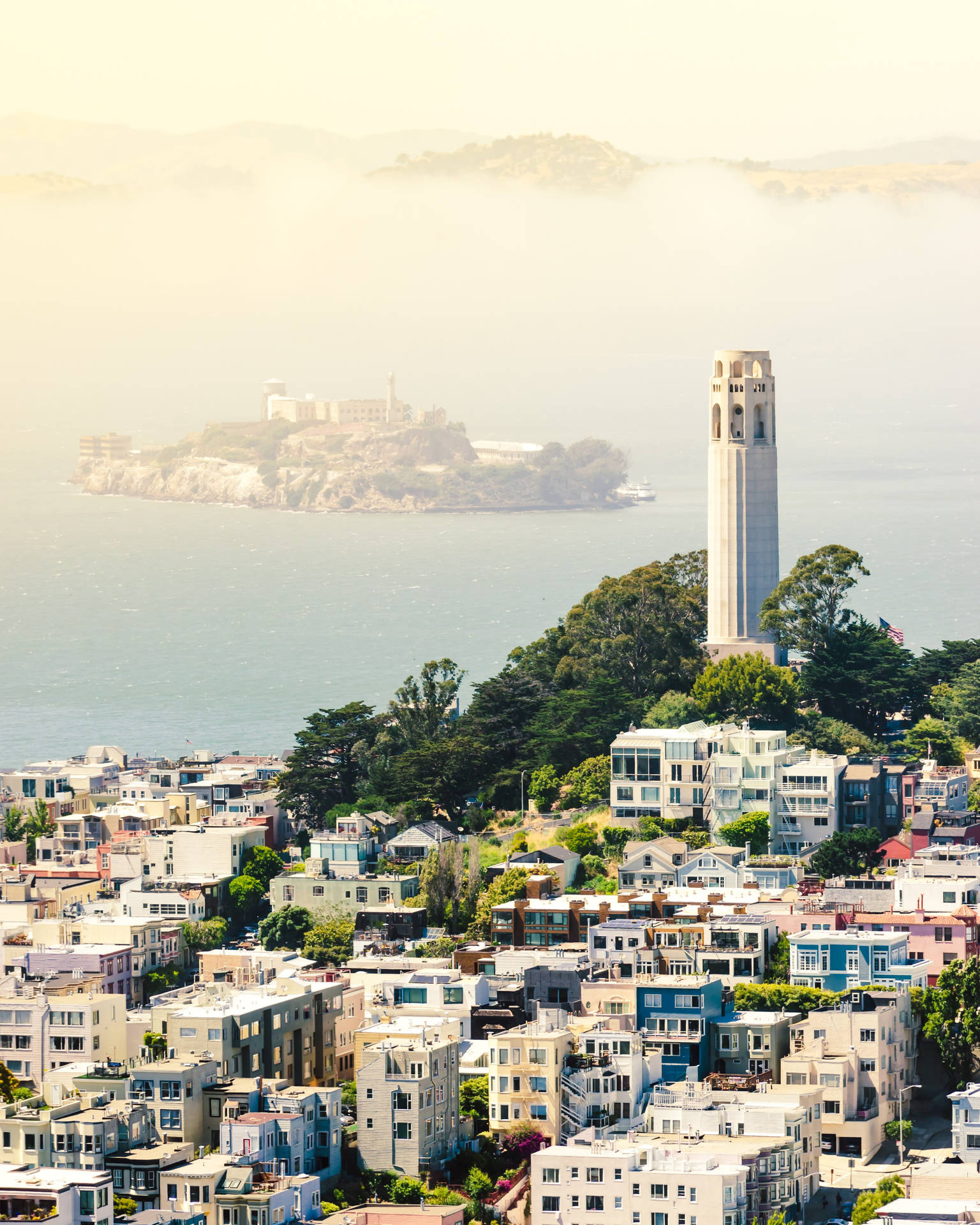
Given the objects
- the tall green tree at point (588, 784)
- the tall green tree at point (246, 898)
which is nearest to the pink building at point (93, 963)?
the tall green tree at point (246, 898)

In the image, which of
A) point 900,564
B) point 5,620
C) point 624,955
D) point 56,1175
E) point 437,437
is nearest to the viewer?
point 56,1175

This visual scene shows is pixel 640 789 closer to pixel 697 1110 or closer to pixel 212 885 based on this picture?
pixel 212 885

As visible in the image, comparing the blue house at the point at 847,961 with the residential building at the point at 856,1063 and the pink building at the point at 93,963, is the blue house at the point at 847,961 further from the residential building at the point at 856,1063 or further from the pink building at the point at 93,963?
the pink building at the point at 93,963

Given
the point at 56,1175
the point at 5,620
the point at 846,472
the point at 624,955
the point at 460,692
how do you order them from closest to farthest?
1. the point at 56,1175
2. the point at 624,955
3. the point at 460,692
4. the point at 5,620
5. the point at 846,472

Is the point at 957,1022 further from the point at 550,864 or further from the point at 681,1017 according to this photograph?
the point at 550,864

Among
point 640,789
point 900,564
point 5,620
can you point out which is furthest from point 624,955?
point 5,620

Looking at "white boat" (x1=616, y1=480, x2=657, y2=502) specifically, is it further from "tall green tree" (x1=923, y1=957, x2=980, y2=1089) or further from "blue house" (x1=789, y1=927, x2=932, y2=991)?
"tall green tree" (x1=923, y1=957, x2=980, y2=1089)

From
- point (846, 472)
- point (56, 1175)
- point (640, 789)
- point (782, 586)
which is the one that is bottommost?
point (56, 1175)
